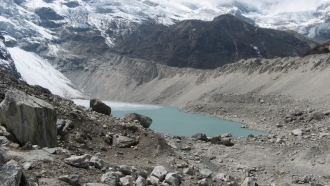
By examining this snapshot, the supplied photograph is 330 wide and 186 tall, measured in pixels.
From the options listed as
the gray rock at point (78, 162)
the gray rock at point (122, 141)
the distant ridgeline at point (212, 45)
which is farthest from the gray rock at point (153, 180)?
the distant ridgeline at point (212, 45)

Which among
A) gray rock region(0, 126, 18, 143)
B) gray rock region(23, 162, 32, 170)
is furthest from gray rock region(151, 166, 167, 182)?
gray rock region(0, 126, 18, 143)

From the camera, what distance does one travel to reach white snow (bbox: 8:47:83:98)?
Result: 14475 centimetres

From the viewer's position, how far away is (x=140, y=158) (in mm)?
14781

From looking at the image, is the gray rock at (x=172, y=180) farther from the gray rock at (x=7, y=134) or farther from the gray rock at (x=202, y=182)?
the gray rock at (x=7, y=134)

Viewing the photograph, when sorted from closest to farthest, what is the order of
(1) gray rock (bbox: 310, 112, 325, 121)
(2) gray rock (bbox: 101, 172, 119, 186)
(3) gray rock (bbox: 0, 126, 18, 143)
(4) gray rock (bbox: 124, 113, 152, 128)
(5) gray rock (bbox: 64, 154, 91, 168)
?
1. (2) gray rock (bbox: 101, 172, 119, 186)
2. (5) gray rock (bbox: 64, 154, 91, 168)
3. (3) gray rock (bbox: 0, 126, 18, 143)
4. (4) gray rock (bbox: 124, 113, 152, 128)
5. (1) gray rock (bbox: 310, 112, 325, 121)

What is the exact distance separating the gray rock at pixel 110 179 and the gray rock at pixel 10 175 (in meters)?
2.73

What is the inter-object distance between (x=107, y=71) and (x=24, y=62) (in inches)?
1782

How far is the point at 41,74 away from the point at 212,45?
7845 cm

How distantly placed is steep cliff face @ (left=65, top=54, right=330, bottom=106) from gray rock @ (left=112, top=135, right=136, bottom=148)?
131 ft

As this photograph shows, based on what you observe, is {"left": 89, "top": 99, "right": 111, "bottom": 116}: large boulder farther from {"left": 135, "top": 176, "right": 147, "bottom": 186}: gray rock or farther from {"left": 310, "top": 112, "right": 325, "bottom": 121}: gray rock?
{"left": 310, "top": 112, "right": 325, "bottom": 121}: gray rock

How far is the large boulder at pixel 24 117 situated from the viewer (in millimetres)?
9938

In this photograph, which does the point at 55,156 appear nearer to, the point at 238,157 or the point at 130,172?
the point at 130,172

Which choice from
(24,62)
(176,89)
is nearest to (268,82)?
(176,89)

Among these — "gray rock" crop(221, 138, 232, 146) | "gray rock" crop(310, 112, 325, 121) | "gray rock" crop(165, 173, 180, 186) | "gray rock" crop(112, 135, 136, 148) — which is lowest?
"gray rock" crop(310, 112, 325, 121)
